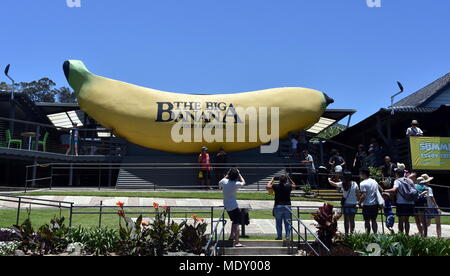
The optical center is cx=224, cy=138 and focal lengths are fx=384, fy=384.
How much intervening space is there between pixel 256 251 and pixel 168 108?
11457 mm

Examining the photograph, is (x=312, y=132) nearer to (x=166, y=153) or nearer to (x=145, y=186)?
(x=166, y=153)

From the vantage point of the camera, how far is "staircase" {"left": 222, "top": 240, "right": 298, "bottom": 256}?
6906mm

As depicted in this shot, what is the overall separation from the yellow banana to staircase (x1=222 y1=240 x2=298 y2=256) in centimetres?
1045

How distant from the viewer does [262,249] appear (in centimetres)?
702

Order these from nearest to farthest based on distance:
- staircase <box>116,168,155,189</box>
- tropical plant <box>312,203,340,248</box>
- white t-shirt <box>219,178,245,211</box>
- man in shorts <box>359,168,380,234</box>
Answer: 1. tropical plant <box>312,203,340,248</box>
2. white t-shirt <box>219,178,245,211</box>
3. man in shorts <box>359,168,380,234</box>
4. staircase <box>116,168,155,189</box>

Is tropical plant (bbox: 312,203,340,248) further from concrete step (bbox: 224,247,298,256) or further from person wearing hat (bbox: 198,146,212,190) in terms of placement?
person wearing hat (bbox: 198,146,212,190)

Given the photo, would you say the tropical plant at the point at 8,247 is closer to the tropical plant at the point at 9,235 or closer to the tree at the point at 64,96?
the tropical plant at the point at 9,235

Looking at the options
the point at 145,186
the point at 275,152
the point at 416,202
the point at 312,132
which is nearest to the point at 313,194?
the point at 275,152

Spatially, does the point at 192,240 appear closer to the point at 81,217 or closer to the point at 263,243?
the point at 263,243

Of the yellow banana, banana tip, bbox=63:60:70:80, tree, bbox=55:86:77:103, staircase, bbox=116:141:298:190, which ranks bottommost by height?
staircase, bbox=116:141:298:190

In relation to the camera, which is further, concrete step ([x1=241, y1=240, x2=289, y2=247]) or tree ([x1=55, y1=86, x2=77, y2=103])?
tree ([x1=55, y1=86, x2=77, y2=103])

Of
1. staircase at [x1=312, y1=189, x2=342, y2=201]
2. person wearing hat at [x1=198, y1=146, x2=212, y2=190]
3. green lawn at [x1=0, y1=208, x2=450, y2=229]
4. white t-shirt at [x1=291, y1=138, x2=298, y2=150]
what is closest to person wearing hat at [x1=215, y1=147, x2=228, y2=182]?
person wearing hat at [x1=198, y1=146, x2=212, y2=190]

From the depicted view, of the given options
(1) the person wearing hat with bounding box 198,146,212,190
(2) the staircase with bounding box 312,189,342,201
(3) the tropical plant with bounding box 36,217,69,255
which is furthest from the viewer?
(1) the person wearing hat with bounding box 198,146,212,190

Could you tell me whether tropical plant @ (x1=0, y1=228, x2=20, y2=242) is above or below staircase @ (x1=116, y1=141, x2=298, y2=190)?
below
